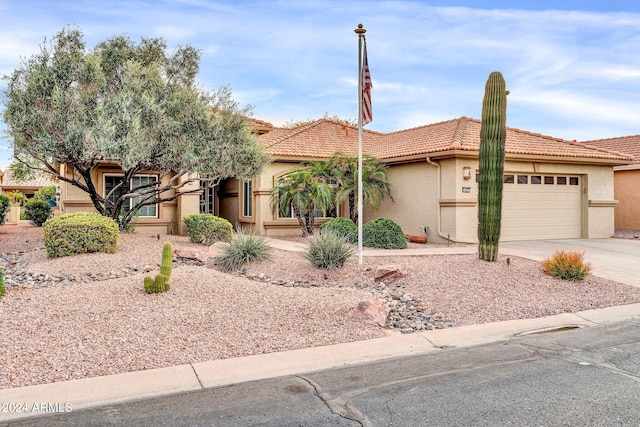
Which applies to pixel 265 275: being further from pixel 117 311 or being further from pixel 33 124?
pixel 33 124

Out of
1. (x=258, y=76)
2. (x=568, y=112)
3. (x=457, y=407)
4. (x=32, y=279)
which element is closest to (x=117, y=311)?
(x=32, y=279)

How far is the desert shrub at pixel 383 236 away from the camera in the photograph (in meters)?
13.9

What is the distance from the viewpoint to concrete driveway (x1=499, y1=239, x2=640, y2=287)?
437 inches

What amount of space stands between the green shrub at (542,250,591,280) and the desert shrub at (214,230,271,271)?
20.1 ft

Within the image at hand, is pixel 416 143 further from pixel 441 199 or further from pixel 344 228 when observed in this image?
pixel 344 228

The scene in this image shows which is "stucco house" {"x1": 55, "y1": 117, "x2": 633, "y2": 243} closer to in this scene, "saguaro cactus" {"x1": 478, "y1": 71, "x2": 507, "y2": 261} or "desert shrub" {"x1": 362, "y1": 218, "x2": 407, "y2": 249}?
"desert shrub" {"x1": 362, "y1": 218, "x2": 407, "y2": 249}

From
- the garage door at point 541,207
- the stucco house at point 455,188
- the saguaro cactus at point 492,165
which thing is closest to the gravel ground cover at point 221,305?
the saguaro cactus at point 492,165

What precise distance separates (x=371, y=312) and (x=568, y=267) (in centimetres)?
502

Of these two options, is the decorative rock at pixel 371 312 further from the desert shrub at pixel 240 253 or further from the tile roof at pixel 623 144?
the tile roof at pixel 623 144

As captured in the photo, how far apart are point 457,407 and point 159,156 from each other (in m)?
11.0

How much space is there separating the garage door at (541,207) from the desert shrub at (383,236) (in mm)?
4557

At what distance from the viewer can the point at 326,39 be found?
1471cm

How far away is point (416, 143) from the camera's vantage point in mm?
18406

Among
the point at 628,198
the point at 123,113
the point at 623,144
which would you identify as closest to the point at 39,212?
the point at 123,113
